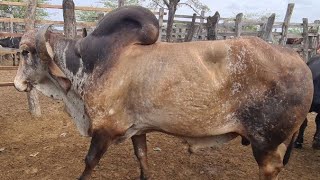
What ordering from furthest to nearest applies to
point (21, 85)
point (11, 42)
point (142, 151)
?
1. point (11, 42)
2. point (142, 151)
3. point (21, 85)

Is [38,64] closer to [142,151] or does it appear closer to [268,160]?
[142,151]

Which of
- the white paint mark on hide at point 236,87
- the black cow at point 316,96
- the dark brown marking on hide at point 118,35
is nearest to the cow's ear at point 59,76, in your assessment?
the dark brown marking on hide at point 118,35

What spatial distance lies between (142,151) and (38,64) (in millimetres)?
1372

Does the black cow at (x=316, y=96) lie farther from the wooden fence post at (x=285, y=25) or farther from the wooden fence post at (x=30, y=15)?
the wooden fence post at (x=285, y=25)

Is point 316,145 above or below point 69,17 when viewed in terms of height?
below

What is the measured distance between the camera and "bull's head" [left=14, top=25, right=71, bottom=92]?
3406mm

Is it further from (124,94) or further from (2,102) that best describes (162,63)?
(2,102)

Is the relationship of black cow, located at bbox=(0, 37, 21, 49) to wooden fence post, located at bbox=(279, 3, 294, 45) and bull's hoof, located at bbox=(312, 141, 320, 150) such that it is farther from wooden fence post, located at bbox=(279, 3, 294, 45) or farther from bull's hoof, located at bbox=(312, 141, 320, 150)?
bull's hoof, located at bbox=(312, 141, 320, 150)

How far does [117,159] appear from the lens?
4566 millimetres

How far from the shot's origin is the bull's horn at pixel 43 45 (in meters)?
3.36

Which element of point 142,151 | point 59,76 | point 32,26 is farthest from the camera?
point 32,26

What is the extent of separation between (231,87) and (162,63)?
58 cm

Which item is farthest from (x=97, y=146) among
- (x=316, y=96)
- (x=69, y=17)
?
(x=69, y=17)

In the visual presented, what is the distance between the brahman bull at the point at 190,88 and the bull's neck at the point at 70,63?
0.06 ft
